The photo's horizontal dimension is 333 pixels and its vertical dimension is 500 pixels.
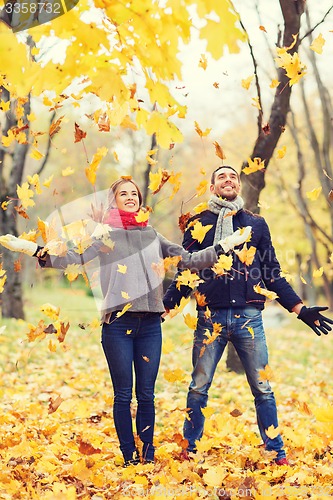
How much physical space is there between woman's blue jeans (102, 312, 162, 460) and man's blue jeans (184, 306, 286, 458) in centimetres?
30

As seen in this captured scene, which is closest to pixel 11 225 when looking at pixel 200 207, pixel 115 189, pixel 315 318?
pixel 200 207

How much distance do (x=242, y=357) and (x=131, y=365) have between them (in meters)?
0.72

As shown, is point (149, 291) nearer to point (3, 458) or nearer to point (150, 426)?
point (150, 426)

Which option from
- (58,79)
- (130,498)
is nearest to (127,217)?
(58,79)

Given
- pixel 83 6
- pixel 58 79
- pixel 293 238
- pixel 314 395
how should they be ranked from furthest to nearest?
pixel 293 238
pixel 314 395
pixel 83 6
pixel 58 79

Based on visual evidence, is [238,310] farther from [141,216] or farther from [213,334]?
[141,216]

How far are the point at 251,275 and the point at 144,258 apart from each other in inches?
27.5

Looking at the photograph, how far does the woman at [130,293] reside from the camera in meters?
3.35

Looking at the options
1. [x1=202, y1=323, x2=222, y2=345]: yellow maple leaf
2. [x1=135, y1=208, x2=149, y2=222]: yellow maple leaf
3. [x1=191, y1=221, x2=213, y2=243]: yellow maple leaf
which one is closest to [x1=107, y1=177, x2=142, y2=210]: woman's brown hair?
[x1=135, y1=208, x2=149, y2=222]: yellow maple leaf

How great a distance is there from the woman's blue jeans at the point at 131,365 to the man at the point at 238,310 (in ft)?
1.03

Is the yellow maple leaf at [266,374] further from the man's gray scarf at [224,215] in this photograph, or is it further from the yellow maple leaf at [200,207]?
the yellow maple leaf at [200,207]

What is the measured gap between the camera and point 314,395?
6191 millimetres

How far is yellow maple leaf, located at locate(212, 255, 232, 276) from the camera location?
3408 millimetres

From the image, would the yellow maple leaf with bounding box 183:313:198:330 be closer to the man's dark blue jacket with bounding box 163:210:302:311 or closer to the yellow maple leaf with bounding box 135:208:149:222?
the man's dark blue jacket with bounding box 163:210:302:311
